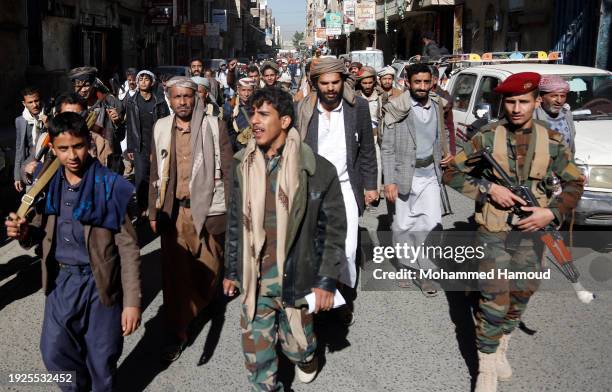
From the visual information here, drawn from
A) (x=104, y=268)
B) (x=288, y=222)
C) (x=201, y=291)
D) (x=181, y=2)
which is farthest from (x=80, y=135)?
(x=181, y=2)

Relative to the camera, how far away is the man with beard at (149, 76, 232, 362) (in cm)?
427

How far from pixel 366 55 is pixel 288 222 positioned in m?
31.6

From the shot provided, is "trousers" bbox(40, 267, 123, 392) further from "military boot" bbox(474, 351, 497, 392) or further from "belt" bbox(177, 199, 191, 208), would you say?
"military boot" bbox(474, 351, 497, 392)

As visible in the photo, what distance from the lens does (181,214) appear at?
439 centimetres

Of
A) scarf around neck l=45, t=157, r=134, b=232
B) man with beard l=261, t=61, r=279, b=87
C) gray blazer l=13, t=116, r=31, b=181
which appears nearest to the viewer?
scarf around neck l=45, t=157, r=134, b=232

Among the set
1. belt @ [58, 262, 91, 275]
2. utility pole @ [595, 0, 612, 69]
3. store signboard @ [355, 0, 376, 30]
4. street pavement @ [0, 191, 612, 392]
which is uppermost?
store signboard @ [355, 0, 376, 30]

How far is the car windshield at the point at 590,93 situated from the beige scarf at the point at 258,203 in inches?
224

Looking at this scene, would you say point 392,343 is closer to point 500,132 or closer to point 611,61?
point 500,132

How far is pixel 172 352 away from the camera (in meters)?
4.23

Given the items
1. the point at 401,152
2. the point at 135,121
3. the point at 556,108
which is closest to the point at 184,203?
the point at 401,152

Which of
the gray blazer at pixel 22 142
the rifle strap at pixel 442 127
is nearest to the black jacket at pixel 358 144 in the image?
the rifle strap at pixel 442 127

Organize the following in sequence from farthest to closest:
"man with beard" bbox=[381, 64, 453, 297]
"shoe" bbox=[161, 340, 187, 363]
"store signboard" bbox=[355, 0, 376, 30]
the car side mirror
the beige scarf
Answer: "store signboard" bbox=[355, 0, 376, 30] < the car side mirror < "man with beard" bbox=[381, 64, 453, 297] < "shoe" bbox=[161, 340, 187, 363] < the beige scarf

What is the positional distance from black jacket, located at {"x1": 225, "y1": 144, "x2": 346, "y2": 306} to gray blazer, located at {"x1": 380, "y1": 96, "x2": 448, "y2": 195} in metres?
2.09

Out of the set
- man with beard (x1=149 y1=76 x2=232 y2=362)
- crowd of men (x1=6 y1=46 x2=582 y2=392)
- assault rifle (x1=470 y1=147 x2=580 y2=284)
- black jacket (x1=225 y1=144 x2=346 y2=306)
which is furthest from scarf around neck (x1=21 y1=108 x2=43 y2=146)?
assault rifle (x1=470 y1=147 x2=580 y2=284)
